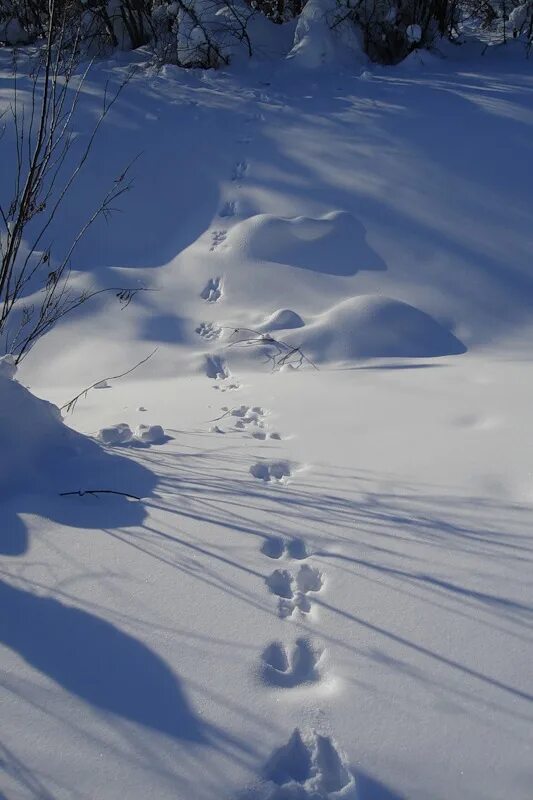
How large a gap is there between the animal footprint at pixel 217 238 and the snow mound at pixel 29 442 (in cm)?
379

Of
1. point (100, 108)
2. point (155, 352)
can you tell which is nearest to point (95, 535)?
point (155, 352)

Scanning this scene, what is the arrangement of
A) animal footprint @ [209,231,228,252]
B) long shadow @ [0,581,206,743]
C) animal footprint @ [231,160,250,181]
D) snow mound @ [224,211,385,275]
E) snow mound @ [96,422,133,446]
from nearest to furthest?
long shadow @ [0,581,206,743], snow mound @ [96,422,133,446], snow mound @ [224,211,385,275], animal footprint @ [209,231,228,252], animal footprint @ [231,160,250,181]

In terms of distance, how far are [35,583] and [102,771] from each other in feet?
2.13

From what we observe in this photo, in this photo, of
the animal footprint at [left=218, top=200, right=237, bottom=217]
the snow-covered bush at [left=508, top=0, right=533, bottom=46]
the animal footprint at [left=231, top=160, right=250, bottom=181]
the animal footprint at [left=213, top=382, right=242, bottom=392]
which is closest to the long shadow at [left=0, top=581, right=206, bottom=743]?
the animal footprint at [left=213, top=382, right=242, bottom=392]

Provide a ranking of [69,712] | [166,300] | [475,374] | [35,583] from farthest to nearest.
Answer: [166,300] < [475,374] < [35,583] < [69,712]

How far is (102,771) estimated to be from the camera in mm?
1320

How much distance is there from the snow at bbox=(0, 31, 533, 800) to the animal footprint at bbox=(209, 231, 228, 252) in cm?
33

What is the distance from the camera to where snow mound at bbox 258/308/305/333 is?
493 cm

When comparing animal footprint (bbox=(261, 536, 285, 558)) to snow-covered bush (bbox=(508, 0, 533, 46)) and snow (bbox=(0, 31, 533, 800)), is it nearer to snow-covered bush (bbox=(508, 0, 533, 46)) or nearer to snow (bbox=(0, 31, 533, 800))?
snow (bbox=(0, 31, 533, 800))

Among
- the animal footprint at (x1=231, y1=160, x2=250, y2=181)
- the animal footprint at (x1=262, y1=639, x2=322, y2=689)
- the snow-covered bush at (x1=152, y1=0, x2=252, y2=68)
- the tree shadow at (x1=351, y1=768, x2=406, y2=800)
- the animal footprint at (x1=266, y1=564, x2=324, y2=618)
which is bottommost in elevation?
the animal footprint at (x1=266, y1=564, x2=324, y2=618)

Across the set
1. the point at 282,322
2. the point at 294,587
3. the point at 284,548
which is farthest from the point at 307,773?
the point at 282,322

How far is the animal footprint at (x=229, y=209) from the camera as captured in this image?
642 cm

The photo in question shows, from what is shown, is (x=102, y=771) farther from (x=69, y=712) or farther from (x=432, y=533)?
(x=432, y=533)

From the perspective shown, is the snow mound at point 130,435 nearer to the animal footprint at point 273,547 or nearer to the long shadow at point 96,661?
the animal footprint at point 273,547
